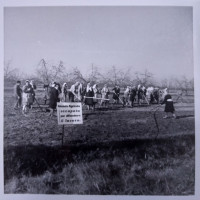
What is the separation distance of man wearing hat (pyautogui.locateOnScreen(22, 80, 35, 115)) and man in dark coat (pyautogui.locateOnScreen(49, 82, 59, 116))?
0.14 metres

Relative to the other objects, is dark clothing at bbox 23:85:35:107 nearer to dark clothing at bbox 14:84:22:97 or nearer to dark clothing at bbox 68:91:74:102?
dark clothing at bbox 14:84:22:97

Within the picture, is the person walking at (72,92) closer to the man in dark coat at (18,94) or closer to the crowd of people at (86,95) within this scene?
the crowd of people at (86,95)

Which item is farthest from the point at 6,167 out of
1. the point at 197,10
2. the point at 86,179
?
the point at 197,10

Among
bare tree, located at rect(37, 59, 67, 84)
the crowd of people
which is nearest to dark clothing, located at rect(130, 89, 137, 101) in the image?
the crowd of people

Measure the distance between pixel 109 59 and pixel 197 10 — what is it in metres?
0.78

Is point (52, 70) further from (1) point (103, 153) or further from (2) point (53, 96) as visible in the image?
(1) point (103, 153)

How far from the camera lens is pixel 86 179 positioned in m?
1.89

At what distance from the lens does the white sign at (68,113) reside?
1943 millimetres

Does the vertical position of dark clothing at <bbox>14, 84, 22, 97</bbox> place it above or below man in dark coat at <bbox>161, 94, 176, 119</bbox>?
above

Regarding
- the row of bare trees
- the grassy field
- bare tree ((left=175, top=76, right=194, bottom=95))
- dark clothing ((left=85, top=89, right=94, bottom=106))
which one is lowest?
the grassy field

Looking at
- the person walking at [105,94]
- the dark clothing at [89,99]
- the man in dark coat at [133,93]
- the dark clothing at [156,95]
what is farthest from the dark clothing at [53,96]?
the dark clothing at [156,95]

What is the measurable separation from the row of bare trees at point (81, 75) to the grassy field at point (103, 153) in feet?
0.55

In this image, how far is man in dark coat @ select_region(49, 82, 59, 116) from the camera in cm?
195

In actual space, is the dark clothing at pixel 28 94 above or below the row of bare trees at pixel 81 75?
below
